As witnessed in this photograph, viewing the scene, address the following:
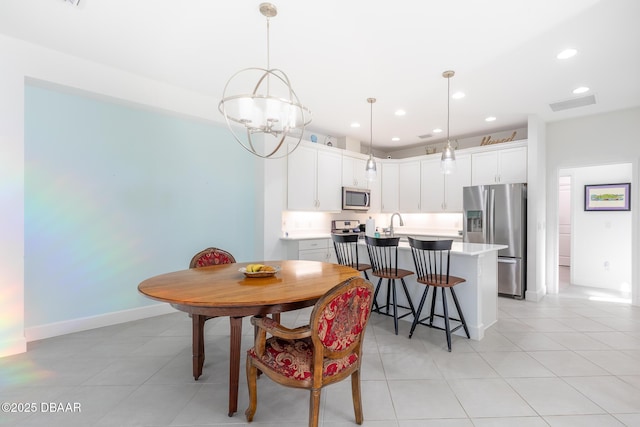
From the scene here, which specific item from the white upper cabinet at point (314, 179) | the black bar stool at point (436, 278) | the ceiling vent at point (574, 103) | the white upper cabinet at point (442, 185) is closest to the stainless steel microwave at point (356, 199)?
the white upper cabinet at point (314, 179)

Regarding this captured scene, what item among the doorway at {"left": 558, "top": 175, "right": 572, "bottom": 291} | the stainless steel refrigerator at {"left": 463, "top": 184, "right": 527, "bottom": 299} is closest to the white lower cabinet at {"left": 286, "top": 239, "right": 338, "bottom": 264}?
the stainless steel refrigerator at {"left": 463, "top": 184, "right": 527, "bottom": 299}

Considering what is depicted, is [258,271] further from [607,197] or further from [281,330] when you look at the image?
[607,197]

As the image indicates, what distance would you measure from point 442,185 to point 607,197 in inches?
107

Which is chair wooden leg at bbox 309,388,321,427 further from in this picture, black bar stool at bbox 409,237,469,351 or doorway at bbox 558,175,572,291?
doorway at bbox 558,175,572,291

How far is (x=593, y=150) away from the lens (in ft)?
14.3

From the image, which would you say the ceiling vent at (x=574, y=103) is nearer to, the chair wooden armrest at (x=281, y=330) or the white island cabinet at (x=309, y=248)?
the white island cabinet at (x=309, y=248)

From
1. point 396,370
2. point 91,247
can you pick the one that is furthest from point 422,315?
point 91,247

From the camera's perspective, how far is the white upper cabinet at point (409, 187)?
593 centimetres

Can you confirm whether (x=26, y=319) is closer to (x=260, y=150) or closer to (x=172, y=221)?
(x=172, y=221)

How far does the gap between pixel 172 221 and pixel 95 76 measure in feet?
5.65

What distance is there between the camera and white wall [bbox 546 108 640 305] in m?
4.07

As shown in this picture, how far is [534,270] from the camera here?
433 centimetres

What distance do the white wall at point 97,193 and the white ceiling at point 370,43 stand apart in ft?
0.65

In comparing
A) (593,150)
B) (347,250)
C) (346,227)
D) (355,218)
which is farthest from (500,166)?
(347,250)
